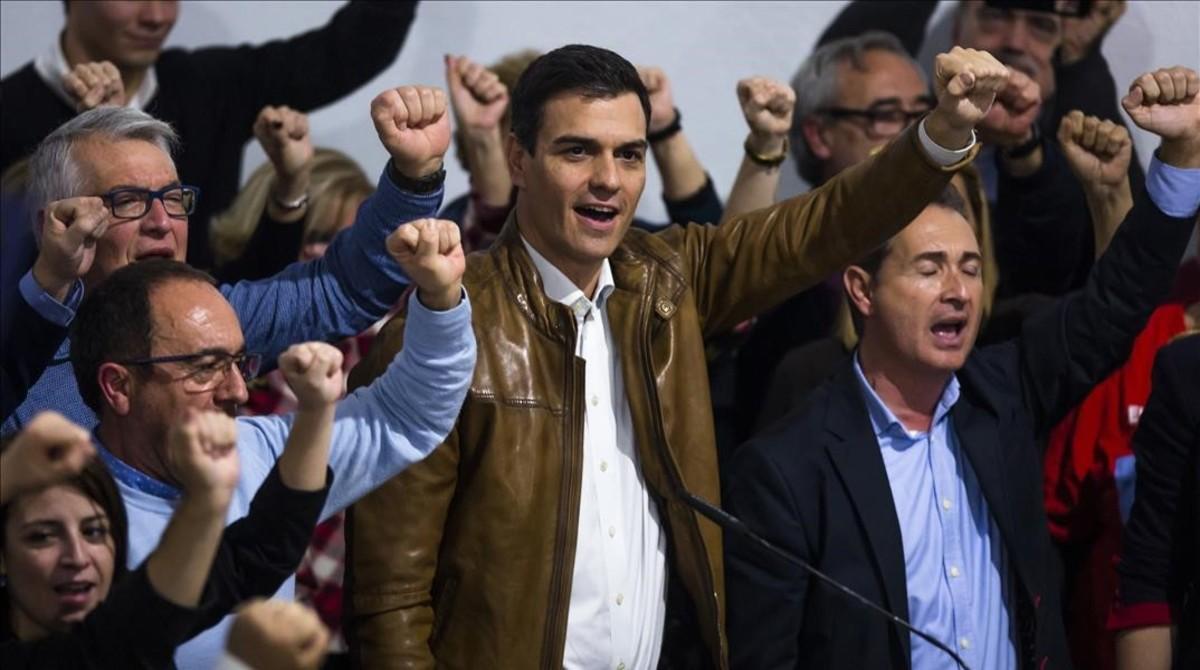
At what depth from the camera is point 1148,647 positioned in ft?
10.8

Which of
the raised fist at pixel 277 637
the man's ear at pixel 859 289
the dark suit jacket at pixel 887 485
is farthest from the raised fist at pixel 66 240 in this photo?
the man's ear at pixel 859 289

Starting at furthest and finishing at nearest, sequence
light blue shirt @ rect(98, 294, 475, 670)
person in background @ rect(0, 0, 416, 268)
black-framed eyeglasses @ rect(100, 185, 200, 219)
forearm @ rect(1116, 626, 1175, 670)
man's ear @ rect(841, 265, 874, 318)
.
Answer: person in background @ rect(0, 0, 416, 268) → man's ear @ rect(841, 265, 874, 318) → forearm @ rect(1116, 626, 1175, 670) → black-framed eyeglasses @ rect(100, 185, 200, 219) → light blue shirt @ rect(98, 294, 475, 670)

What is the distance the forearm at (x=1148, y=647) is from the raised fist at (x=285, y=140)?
1597mm

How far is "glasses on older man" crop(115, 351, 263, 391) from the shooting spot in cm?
261

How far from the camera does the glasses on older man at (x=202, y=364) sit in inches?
103

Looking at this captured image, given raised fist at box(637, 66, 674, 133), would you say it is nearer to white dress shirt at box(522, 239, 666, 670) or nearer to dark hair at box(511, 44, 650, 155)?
dark hair at box(511, 44, 650, 155)

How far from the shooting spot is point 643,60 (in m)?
4.60

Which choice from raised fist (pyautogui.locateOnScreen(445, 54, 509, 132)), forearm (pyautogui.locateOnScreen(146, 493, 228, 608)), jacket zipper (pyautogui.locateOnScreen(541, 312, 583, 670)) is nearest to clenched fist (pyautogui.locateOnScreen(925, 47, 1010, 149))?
jacket zipper (pyautogui.locateOnScreen(541, 312, 583, 670))

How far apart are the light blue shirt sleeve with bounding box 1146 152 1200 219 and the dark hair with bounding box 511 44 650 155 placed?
79cm

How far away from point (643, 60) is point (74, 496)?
244cm

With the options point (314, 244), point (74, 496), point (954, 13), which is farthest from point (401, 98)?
point (954, 13)

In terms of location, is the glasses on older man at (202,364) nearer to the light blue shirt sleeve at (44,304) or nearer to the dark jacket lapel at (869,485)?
the light blue shirt sleeve at (44,304)

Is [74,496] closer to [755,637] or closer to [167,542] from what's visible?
[167,542]

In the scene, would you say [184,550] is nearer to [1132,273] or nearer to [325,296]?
[325,296]
